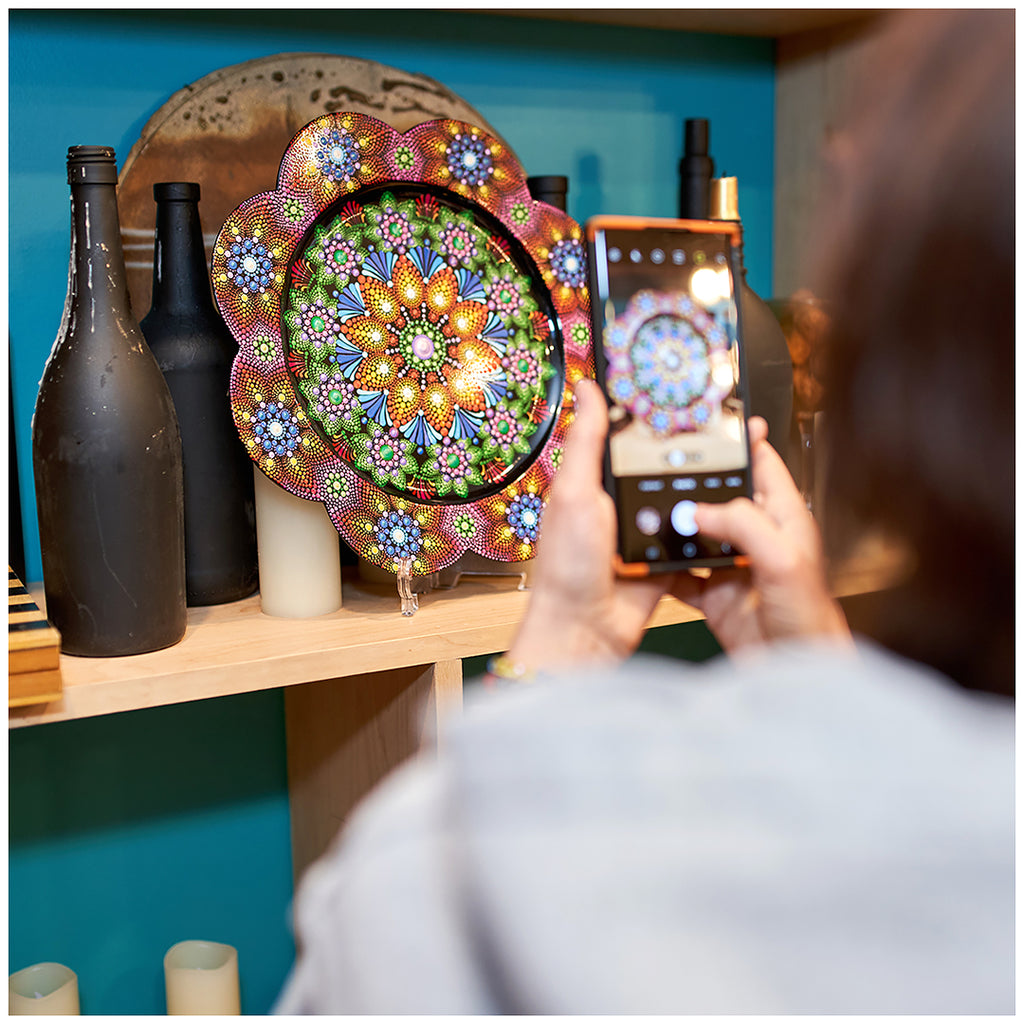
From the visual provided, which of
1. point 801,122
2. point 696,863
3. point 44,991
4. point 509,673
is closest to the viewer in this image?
point 696,863

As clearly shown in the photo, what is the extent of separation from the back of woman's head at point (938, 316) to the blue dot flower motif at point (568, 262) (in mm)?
504

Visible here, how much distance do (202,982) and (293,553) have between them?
16.7 inches

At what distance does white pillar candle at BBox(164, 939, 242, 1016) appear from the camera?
946 mm

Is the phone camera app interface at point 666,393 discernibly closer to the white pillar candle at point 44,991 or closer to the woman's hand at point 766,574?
the woman's hand at point 766,574

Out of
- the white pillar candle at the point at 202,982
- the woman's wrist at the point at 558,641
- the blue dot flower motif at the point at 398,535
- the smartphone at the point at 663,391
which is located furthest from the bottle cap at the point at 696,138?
the white pillar candle at the point at 202,982

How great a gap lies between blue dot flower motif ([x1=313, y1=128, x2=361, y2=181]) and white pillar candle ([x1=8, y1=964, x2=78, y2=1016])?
736 millimetres

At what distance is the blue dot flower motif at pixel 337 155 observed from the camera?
2.64 feet

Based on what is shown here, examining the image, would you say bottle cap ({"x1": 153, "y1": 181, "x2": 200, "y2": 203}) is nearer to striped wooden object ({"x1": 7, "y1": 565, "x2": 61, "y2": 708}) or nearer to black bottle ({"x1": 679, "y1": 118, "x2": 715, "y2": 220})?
striped wooden object ({"x1": 7, "y1": 565, "x2": 61, "y2": 708})

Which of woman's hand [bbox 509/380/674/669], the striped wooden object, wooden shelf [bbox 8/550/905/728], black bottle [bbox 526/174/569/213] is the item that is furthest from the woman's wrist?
black bottle [bbox 526/174/569/213]

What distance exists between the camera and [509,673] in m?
0.42

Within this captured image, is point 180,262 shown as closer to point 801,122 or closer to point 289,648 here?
point 289,648

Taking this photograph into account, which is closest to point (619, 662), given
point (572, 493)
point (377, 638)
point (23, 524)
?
point (572, 493)

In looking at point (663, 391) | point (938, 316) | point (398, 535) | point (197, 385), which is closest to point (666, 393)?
point (663, 391)

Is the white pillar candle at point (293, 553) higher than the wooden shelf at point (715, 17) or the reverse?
the reverse
